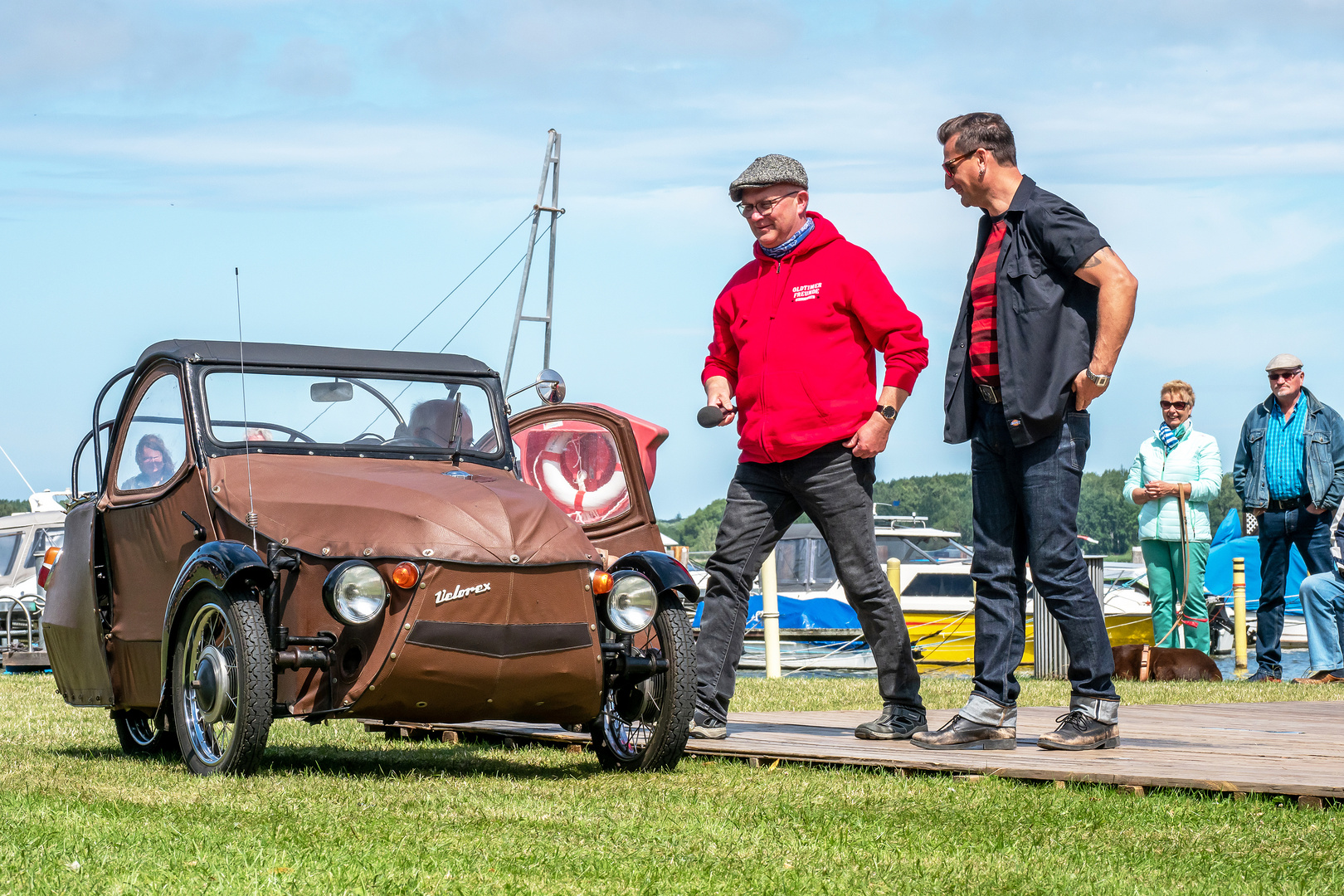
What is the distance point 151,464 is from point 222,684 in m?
1.49

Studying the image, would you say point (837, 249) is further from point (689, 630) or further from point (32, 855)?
point (32, 855)

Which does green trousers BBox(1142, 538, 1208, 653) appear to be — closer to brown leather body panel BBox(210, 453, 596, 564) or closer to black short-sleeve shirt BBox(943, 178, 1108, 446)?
black short-sleeve shirt BBox(943, 178, 1108, 446)

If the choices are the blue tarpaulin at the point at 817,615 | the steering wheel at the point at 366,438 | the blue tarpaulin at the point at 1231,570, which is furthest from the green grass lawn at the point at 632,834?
the blue tarpaulin at the point at 1231,570

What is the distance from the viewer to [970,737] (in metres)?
6.16

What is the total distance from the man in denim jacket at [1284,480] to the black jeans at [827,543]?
6651 millimetres

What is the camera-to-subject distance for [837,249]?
654 cm

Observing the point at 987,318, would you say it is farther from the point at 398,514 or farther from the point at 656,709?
the point at 398,514

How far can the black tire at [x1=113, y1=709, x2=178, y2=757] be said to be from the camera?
691cm

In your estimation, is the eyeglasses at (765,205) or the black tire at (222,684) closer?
the black tire at (222,684)

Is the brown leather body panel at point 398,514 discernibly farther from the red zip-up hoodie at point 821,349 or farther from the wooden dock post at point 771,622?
the wooden dock post at point 771,622

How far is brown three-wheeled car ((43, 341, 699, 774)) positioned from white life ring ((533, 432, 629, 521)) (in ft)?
0.04

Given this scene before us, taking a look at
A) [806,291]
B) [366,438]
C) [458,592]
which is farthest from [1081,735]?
[366,438]

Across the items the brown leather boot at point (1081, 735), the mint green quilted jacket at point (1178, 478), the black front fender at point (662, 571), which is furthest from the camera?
the mint green quilted jacket at point (1178, 478)

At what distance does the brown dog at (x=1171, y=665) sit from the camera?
12.2m
